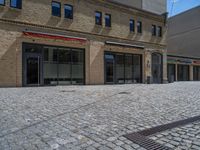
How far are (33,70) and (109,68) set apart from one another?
8593mm

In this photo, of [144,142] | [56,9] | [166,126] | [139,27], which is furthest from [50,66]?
[144,142]

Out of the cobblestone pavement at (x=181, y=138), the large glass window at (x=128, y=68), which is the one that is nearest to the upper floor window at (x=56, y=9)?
the large glass window at (x=128, y=68)

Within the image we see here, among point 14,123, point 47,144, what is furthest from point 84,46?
point 47,144

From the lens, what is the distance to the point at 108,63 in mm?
22219

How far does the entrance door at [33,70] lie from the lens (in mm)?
17047

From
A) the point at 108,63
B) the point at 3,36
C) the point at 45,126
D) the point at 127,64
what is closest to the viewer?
the point at 45,126

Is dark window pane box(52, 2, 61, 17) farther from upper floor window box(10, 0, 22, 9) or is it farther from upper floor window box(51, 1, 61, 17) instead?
upper floor window box(10, 0, 22, 9)

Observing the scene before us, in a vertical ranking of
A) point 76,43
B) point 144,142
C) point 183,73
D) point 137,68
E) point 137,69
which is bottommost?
point 144,142

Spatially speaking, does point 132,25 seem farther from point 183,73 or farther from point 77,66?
point 183,73

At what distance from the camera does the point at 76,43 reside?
1953 cm

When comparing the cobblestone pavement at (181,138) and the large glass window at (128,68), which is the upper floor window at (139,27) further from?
the cobblestone pavement at (181,138)

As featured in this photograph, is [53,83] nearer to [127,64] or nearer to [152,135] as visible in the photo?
[127,64]

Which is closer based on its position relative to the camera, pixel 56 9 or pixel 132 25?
pixel 56 9

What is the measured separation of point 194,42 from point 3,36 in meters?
36.8
